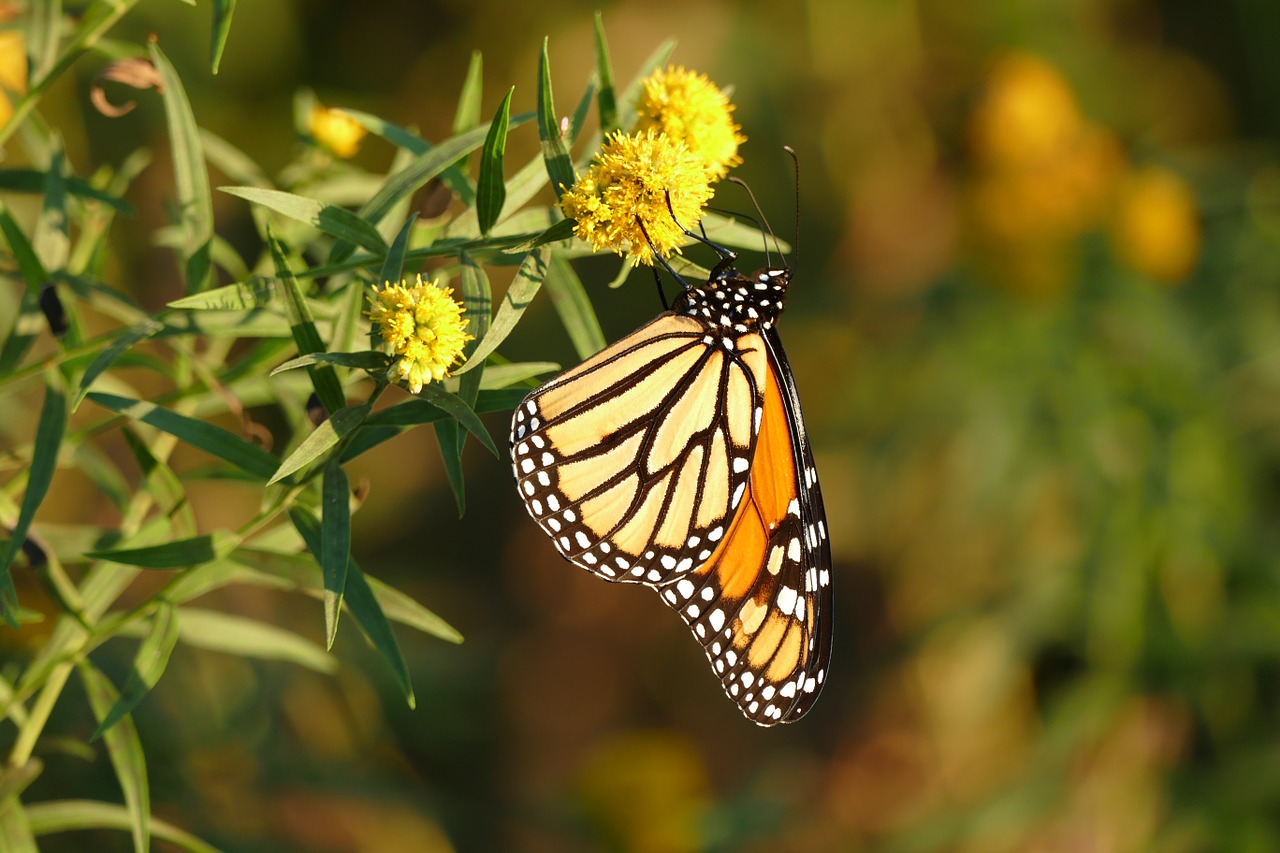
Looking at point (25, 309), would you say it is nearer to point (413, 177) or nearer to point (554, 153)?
point (413, 177)

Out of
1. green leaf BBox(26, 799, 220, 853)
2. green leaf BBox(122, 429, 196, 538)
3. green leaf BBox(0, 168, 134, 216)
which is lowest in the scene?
green leaf BBox(26, 799, 220, 853)

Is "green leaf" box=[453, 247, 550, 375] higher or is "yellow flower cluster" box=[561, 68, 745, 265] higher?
"yellow flower cluster" box=[561, 68, 745, 265]

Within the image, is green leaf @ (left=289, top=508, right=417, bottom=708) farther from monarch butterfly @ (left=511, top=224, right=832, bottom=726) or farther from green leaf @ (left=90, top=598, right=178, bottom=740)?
monarch butterfly @ (left=511, top=224, right=832, bottom=726)

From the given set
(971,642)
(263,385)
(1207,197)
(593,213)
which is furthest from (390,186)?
(1207,197)

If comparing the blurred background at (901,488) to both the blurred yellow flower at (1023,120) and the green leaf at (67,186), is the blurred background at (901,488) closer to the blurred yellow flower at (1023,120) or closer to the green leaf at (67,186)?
the blurred yellow flower at (1023,120)

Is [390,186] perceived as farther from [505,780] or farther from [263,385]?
[505,780]

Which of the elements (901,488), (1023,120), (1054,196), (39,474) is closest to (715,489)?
(39,474)

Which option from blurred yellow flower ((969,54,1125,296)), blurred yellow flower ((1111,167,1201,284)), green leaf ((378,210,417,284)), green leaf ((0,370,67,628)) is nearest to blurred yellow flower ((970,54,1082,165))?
blurred yellow flower ((969,54,1125,296))

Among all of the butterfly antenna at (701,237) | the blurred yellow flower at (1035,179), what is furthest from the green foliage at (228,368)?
the blurred yellow flower at (1035,179)
